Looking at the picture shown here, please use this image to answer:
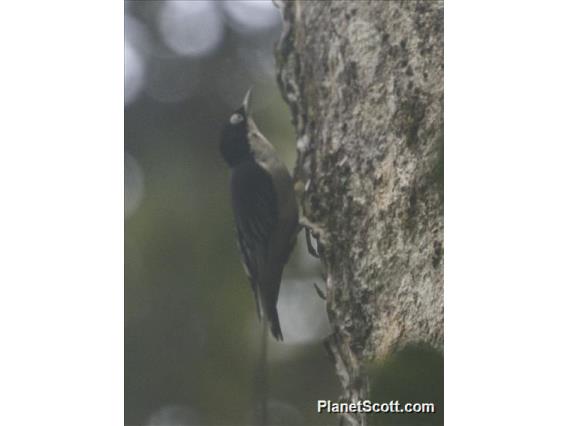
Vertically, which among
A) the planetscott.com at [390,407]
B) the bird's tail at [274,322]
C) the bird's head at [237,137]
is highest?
the bird's head at [237,137]

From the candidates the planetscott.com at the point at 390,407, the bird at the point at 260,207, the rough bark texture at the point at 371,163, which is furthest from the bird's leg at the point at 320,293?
the planetscott.com at the point at 390,407

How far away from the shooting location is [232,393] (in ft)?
7.77

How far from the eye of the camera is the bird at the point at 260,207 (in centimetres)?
237

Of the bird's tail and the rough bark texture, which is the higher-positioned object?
the rough bark texture

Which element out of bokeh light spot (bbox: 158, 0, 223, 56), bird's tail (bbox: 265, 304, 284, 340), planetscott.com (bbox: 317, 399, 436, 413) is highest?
bokeh light spot (bbox: 158, 0, 223, 56)

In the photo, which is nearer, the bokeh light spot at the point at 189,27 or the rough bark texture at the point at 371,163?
the rough bark texture at the point at 371,163

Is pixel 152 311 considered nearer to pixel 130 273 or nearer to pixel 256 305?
pixel 130 273

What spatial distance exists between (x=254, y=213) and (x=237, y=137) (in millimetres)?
249

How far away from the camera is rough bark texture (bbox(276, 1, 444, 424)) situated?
2250 mm

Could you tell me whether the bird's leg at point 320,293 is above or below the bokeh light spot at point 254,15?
below

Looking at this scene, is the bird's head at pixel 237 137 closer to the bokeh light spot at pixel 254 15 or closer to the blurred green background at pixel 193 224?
the blurred green background at pixel 193 224

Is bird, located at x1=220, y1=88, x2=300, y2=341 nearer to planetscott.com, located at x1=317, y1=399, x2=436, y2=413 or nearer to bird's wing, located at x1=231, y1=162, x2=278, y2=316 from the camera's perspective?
bird's wing, located at x1=231, y1=162, x2=278, y2=316

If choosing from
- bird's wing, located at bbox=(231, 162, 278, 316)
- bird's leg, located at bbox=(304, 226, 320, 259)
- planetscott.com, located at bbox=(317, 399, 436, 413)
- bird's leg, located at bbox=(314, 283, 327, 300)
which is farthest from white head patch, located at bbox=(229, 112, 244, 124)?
planetscott.com, located at bbox=(317, 399, 436, 413)

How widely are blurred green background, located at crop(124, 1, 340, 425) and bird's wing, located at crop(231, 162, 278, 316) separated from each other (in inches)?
1.4
